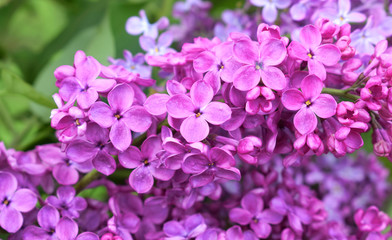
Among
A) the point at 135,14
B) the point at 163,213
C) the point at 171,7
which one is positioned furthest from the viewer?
the point at 171,7

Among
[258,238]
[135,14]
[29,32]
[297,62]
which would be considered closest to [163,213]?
[258,238]

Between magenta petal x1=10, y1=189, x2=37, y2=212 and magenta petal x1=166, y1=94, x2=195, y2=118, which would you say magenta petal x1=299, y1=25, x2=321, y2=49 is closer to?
magenta petal x1=166, y1=94, x2=195, y2=118

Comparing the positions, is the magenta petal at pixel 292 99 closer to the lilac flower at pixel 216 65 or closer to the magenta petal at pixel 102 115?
the lilac flower at pixel 216 65

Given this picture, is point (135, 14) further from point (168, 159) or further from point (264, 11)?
point (168, 159)

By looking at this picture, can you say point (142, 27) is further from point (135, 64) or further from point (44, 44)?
point (44, 44)

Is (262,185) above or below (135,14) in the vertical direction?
below

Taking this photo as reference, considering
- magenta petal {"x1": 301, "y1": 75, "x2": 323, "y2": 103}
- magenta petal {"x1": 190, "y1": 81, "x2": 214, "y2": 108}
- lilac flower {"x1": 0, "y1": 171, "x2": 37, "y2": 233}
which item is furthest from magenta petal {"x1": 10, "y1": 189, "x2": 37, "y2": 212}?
magenta petal {"x1": 301, "y1": 75, "x2": 323, "y2": 103}

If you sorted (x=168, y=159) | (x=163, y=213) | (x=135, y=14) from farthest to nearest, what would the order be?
(x=135, y=14)
(x=163, y=213)
(x=168, y=159)

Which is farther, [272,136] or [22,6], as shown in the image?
[22,6]
